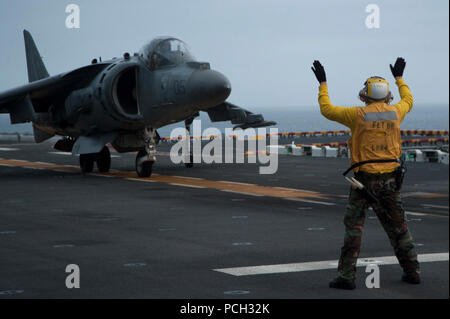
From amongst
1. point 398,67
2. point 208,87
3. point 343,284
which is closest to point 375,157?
point 398,67

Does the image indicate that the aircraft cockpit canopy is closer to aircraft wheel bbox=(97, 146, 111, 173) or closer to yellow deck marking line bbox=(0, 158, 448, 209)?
yellow deck marking line bbox=(0, 158, 448, 209)

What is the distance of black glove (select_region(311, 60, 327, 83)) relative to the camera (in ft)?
26.8

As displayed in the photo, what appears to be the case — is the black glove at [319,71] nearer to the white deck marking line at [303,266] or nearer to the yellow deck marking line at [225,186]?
the white deck marking line at [303,266]

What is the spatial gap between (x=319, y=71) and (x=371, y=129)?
84 cm

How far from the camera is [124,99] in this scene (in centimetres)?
2720

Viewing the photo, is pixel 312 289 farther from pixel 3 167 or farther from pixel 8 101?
pixel 3 167

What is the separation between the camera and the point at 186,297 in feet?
27.4

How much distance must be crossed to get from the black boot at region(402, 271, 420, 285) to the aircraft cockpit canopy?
17.2 metres

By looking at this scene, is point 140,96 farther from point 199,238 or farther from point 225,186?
point 199,238

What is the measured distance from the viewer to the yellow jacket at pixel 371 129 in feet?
26.3

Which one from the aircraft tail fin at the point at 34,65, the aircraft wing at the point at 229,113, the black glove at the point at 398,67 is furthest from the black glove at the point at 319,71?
the aircraft tail fin at the point at 34,65

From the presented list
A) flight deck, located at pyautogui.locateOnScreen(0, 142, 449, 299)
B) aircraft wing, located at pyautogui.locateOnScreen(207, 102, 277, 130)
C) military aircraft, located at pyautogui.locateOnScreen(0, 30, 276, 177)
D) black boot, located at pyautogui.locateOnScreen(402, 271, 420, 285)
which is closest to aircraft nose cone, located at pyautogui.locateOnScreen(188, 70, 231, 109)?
military aircraft, located at pyautogui.locateOnScreen(0, 30, 276, 177)

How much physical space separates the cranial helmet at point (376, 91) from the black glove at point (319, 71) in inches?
17.7
